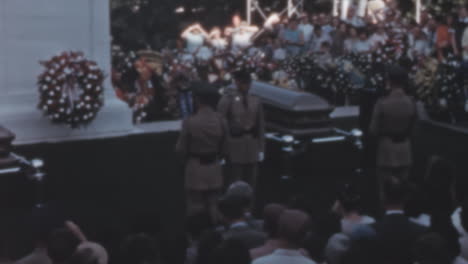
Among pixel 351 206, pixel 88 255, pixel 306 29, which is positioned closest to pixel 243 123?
pixel 351 206

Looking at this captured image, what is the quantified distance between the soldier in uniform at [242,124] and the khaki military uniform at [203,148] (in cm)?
72

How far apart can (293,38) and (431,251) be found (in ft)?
49.6

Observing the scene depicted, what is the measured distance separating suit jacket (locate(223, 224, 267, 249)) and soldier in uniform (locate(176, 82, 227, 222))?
1942 mm

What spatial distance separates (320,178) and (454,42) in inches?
357

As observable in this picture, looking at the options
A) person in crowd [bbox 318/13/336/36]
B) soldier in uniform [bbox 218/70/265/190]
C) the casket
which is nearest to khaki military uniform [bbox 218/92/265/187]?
soldier in uniform [bbox 218/70/265/190]

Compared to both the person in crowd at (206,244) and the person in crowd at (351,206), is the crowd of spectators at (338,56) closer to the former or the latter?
the person in crowd at (351,206)

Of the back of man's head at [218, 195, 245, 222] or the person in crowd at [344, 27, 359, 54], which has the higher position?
the person in crowd at [344, 27, 359, 54]

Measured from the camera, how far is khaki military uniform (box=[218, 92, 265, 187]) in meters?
8.54

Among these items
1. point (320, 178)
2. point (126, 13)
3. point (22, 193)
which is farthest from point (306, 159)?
point (126, 13)

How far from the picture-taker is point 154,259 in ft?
15.2

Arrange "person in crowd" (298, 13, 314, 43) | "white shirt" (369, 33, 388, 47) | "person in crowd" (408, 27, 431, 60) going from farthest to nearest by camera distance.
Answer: "person in crowd" (298, 13, 314, 43)
"person in crowd" (408, 27, 431, 60)
"white shirt" (369, 33, 388, 47)

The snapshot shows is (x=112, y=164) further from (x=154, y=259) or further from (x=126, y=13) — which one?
(x=126, y=13)

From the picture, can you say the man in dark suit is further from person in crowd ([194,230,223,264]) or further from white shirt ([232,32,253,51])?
white shirt ([232,32,253,51])

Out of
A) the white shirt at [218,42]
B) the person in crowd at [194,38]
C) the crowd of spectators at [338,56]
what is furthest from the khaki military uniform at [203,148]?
the person in crowd at [194,38]
